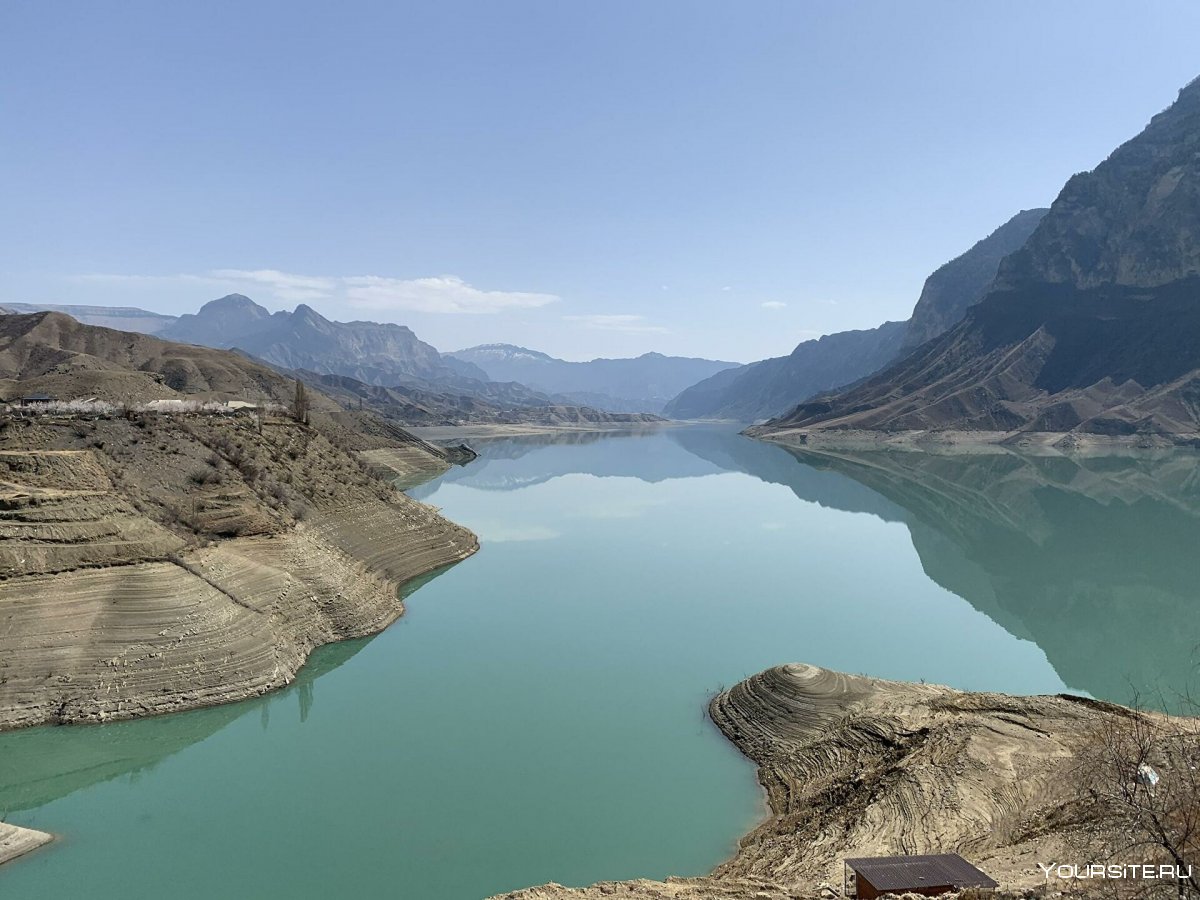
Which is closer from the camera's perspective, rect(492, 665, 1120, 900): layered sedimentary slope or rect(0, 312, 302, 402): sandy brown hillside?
rect(492, 665, 1120, 900): layered sedimentary slope

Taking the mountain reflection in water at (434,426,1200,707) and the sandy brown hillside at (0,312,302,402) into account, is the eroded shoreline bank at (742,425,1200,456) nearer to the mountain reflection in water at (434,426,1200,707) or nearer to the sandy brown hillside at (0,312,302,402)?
the mountain reflection in water at (434,426,1200,707)

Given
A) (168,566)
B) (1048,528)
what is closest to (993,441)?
(1048,528)

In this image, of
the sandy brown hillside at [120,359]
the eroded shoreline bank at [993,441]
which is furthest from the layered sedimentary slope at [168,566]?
the eroded shoreline bank at [993,441]

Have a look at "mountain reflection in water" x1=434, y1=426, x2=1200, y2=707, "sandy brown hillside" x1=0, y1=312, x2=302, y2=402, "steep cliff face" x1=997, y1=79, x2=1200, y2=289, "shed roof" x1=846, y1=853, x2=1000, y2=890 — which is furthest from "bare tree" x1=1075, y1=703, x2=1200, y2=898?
"steep cliff face" x1=997, y1=79, x2=1200, y2=289

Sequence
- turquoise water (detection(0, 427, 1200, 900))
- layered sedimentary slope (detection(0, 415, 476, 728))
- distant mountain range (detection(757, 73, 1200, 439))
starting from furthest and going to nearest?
1. distant mountain range (detection(757, 73, 1200, 439))
2. layered sedimentary slope (detection(0, 415, 476, 728))
3. turquoise water (detection(0, 427, 1200, 900))

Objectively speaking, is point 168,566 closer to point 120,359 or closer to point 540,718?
point 540,718

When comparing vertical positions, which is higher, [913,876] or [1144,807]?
[1144,807]
